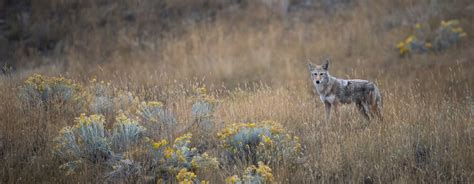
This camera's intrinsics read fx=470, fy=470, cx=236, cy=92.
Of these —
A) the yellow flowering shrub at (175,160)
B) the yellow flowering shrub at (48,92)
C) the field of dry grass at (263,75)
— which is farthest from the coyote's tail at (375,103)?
the yellow flowering shrub at (48,92)

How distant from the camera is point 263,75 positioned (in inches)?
556

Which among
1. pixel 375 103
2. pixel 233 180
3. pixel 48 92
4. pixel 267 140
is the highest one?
pixel 48 92

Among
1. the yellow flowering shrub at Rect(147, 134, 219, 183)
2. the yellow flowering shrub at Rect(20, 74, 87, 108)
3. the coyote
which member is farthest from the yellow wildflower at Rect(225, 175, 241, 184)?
the yellow flowering shrub at Rect(20, 74, 87, 108)

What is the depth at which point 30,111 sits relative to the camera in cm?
695

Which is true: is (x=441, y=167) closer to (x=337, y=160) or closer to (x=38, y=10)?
(x=337, y=160)

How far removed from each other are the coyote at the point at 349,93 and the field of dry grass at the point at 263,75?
0.22 meters

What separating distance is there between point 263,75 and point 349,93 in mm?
6587

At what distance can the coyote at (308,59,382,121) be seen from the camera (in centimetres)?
751

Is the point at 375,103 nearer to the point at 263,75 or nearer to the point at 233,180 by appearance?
the point at 233,180

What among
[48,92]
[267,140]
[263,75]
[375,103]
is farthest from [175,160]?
[263,75]

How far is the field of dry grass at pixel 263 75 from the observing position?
5691mm

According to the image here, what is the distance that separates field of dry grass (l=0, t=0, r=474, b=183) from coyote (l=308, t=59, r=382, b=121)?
22 centimetres

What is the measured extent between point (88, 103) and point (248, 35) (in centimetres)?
913

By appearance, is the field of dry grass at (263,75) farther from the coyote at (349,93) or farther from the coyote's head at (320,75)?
the coyote's head at (320,75)
